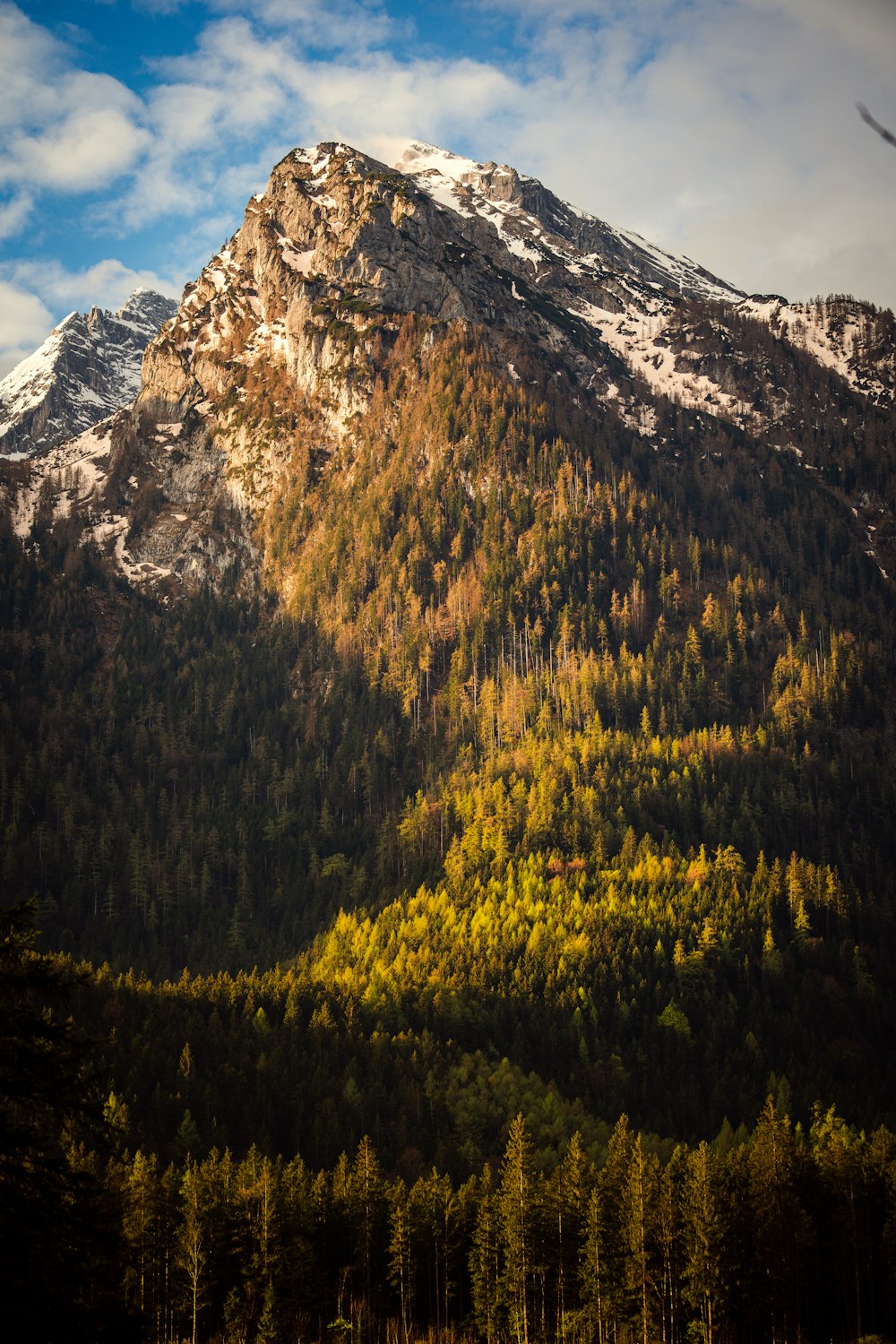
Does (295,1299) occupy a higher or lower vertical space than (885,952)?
lower

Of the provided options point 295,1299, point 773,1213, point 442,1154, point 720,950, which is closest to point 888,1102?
point 720,950

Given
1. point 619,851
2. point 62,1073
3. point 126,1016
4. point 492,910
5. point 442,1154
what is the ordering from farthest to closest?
point 619,851, point 492,910, point 126,1016, point 442,1154, point 62,1073

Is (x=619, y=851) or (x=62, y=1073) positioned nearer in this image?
(x=62, y=1073)

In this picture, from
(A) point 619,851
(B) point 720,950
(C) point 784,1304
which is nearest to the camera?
(C) point 784,1304

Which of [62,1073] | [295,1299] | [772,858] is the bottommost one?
[295,1299]

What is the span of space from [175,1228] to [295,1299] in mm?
9743

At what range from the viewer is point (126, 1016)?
139750mm

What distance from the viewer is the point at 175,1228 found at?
82.7 m

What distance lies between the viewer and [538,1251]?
80562 millimetres

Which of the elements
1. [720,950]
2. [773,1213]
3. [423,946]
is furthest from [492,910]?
[773,1213]

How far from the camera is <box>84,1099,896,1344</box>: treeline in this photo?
7831 centimetres

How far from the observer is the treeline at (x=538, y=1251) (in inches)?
3083

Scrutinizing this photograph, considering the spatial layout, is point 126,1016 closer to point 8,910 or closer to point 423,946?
point 423,946

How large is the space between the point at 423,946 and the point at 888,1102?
64524 mm
